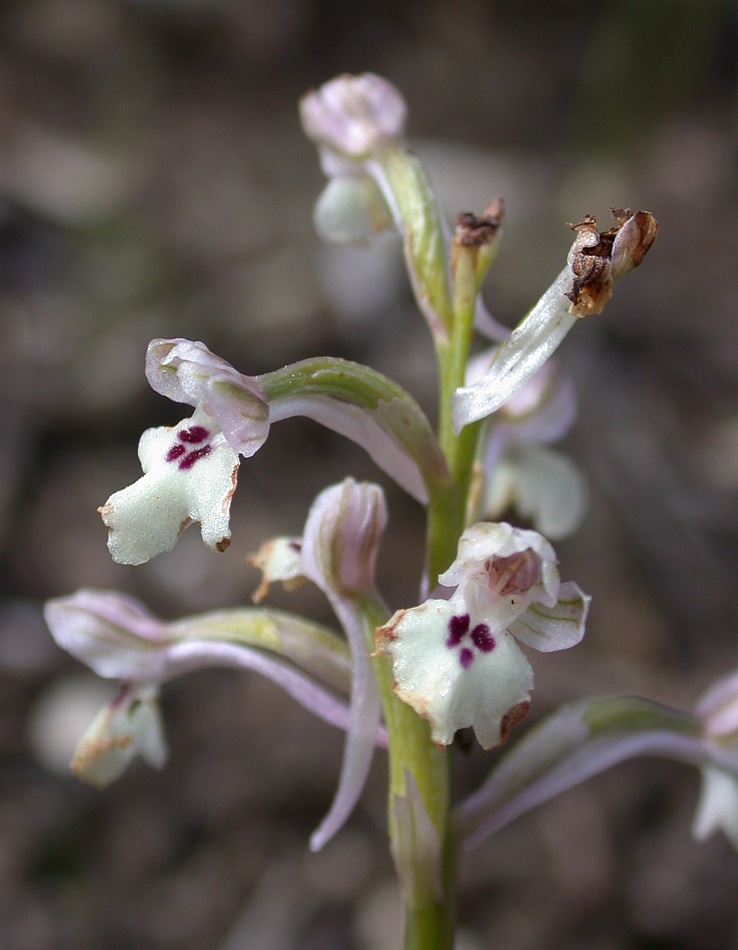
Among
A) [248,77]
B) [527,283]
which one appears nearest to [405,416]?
[527,283]

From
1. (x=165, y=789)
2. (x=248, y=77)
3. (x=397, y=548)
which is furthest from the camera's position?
(x=248, y=77)


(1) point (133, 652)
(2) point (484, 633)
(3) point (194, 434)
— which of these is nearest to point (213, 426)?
(3) point (194, 434)

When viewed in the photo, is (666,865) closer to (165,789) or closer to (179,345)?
(165,789)

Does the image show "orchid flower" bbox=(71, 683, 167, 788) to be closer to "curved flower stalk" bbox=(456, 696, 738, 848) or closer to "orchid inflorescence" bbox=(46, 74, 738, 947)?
"orchid inflorescence" bbox=(46, 74, 738, 947)

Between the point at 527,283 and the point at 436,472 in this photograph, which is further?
the point at 527,283

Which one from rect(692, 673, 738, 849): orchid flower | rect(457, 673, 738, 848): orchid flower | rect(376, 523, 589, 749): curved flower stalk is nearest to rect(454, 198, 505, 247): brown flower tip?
rect(376, 523, 589, 749): curved flower stalk

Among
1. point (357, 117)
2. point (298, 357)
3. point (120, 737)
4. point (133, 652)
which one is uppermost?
point (357, 117)

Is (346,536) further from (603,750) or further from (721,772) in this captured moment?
(721,772)
